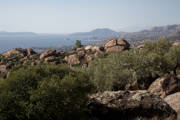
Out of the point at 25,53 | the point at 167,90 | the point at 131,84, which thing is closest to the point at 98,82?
the point at 131,84

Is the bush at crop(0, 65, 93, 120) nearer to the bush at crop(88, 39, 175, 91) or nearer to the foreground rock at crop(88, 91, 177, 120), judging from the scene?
the foreground rock at crop(88, 91, 177, 120)

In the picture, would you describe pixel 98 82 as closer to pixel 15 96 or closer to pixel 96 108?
pixel 96 108

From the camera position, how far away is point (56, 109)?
440 inches

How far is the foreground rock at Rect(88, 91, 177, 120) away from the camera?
11906 mm

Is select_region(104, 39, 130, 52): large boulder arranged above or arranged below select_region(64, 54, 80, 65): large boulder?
above

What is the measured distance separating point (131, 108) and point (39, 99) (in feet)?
21.5

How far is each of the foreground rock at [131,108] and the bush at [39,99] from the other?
4.78ft

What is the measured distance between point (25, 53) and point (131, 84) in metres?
62.6

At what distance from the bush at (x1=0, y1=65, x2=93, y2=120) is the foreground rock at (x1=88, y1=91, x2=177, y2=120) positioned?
1.46 meters

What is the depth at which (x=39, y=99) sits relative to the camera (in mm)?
10883

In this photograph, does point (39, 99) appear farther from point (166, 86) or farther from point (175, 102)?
point (166, 86)

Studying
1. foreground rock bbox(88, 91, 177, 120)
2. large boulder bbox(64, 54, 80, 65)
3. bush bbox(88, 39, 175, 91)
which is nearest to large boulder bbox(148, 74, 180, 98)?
bush bbox(88, 39, 175, 91)

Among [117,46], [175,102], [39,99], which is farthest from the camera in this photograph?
[117,46]

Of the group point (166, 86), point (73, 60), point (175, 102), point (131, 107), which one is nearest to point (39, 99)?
point (131, 107)
